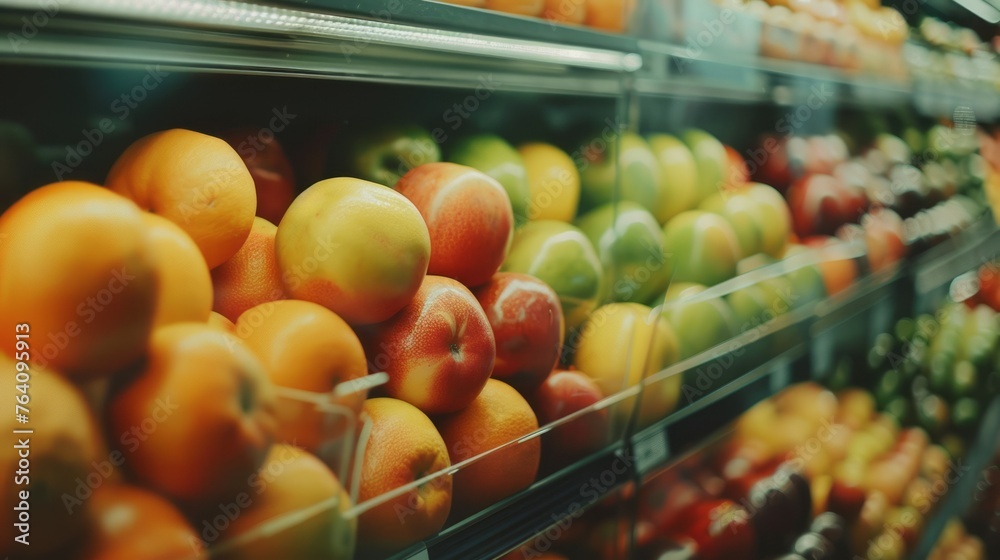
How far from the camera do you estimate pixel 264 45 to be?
73cm

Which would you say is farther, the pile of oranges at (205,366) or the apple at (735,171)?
the apple at (735,171)

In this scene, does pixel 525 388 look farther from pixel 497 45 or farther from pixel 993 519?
pixel 993 519

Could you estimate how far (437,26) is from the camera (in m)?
0.85

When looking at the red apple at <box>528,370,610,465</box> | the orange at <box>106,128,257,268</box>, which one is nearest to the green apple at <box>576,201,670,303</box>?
the red apple at <box>528,370,610,465</box>

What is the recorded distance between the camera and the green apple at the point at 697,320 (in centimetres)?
129

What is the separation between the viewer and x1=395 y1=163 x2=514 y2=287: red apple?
Answer: 0.92 metres

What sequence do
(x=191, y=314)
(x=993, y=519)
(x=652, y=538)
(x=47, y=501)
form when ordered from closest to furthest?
(x=47, y=501) → (x=191, y=314) → (x=652, y=538) → (x=993, y=519)

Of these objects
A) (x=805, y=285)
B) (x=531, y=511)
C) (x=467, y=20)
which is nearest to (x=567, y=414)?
(x=531, y=511)

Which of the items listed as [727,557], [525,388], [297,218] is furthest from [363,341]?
[727,557]

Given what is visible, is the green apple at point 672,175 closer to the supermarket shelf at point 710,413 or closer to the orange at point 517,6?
the supermarket shelf at point 710,413

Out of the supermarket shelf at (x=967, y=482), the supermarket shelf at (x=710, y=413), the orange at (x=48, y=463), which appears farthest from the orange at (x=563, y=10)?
the supermarket shelf at (x=967, y=482)

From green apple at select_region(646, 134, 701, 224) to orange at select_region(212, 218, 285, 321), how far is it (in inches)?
36.4

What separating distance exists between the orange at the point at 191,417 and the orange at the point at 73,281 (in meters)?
0.03

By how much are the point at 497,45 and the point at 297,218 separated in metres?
0.36
